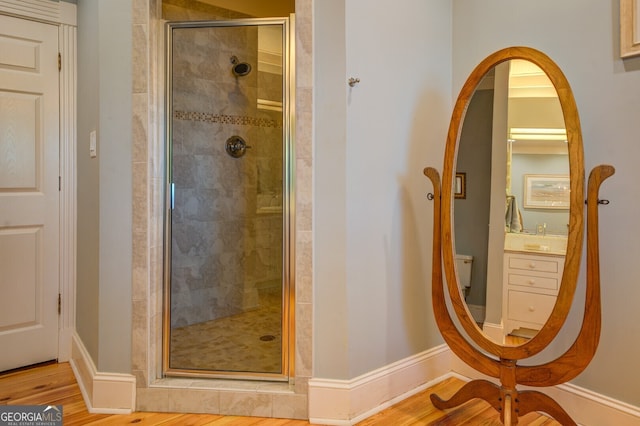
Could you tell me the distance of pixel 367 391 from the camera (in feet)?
6.20

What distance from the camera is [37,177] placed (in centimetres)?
241

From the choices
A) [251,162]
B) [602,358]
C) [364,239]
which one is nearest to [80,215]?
[251,162]

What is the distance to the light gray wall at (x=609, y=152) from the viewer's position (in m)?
1.64

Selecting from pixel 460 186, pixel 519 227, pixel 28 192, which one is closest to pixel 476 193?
pixel 460 186

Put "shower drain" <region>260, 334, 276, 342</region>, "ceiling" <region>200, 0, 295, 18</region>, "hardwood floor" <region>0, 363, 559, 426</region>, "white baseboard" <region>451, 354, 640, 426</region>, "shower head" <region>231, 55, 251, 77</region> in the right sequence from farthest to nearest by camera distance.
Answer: "ceiling" <region>200, 0, 295, 18</region> → "shower head" <region>231, 55, 251, 77</region> → "shower drain" <region>260, 334, 276, 342</region> → "hardwood floor" <region>0, 363, 559, 426</region> → "white baseboard" <region>451, 354, 640, 426</region>

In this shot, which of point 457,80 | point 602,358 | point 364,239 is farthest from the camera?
point 457,80

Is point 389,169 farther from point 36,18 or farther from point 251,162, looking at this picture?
point 36,18

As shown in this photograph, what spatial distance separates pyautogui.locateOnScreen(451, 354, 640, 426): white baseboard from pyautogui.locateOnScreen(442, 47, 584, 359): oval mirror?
0.43 meters

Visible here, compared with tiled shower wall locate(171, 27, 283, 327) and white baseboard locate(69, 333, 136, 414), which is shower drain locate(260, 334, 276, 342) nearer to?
tiled shower wall locate(171, 27, 283, 327)

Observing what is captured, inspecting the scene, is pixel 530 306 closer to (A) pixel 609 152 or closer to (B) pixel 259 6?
(A) pixel 609 152

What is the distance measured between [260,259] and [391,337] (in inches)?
33.1

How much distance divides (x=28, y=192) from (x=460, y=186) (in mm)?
2459

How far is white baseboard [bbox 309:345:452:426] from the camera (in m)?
1.82

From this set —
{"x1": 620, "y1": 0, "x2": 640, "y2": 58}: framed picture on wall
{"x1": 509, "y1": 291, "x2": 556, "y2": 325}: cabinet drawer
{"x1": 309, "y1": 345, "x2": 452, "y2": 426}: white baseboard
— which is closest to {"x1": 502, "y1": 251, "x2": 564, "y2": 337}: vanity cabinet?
{"x1": 509, "y1": 291, "x2": 556, "y2": 325}: cabinet drawer
